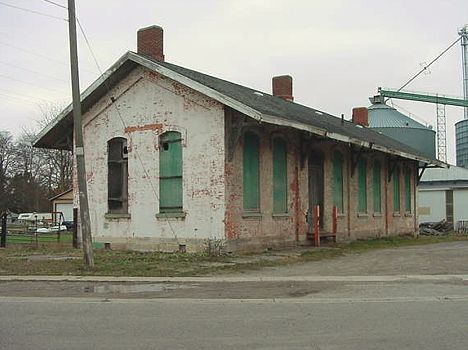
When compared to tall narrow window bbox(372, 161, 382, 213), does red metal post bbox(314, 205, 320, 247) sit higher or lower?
lower

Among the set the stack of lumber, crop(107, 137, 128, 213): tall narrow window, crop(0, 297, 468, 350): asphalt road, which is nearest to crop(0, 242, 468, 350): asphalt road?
crop(0, 297, 468, 350): asphalt road

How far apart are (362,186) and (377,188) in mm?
1815

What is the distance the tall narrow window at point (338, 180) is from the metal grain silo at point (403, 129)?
2440cm

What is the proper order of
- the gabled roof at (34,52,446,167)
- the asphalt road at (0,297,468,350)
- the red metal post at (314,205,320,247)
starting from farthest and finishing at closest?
the red metal post at (314,205,320,247) → the gabled roof at (34,52,446,167) → the asphalt road at (0,297,468,350)

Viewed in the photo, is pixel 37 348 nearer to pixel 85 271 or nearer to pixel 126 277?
pixel 126 277

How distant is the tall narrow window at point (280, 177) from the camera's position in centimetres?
2130

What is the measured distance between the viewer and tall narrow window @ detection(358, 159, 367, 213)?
90.2 ft

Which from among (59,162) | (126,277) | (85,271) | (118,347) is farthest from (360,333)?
(59,162)

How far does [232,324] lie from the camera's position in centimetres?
880

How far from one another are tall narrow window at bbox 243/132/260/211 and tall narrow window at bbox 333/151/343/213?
5811 millimetres

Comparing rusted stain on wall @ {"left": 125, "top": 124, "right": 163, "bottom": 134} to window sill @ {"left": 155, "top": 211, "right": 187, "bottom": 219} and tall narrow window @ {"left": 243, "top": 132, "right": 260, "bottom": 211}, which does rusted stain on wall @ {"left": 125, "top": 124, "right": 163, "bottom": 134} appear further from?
tall narrow window @ {"left": 243, "top": 132, "right": 260, "bottom": 211}

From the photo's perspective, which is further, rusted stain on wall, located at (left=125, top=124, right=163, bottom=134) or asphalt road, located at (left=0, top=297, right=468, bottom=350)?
rusted stain on wall, located at (left=125, top=124, right=163, bottom=134)

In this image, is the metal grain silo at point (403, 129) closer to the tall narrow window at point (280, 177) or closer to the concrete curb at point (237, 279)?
the tall narrow window at point (280, 177)

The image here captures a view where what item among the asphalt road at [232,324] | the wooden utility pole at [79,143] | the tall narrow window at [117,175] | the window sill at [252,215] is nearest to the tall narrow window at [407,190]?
the window sill at [252,215]
